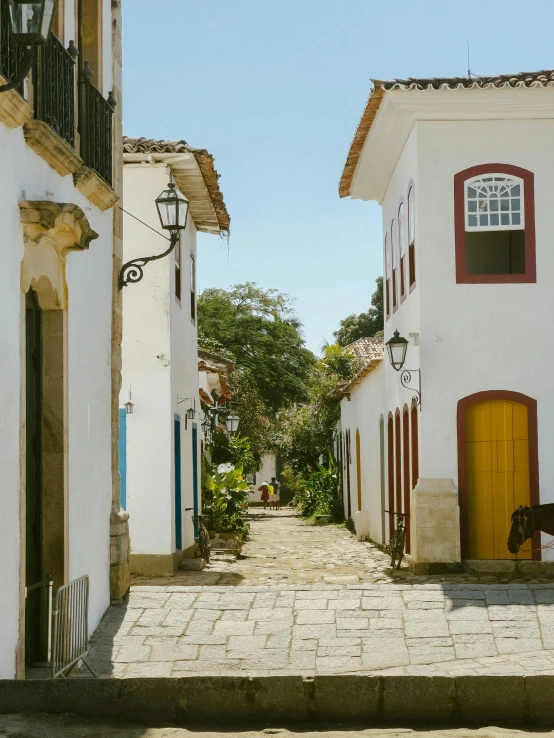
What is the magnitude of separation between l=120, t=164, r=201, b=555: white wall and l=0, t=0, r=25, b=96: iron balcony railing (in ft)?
28.2

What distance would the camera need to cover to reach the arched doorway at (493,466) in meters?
15.9

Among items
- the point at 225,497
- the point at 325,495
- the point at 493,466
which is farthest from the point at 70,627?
the point at 325,495

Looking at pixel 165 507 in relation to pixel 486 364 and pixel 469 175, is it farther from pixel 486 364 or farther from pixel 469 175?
pixel 469 175

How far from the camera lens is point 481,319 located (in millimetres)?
16031

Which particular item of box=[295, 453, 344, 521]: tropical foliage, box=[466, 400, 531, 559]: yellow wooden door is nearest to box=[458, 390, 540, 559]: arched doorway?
box=[466, 400, 531, 559]: yellow wooden door

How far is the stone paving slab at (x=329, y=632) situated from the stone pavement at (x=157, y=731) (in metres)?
0.73

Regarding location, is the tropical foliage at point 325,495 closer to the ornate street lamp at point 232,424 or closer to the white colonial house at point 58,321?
the ornate street lamp at point 232,424

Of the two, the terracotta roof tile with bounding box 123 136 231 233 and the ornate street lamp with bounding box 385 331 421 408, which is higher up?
the terracotta roof tile with bounding box 123 136 231 233

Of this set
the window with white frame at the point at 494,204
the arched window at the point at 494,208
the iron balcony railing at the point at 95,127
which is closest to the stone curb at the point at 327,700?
the iron balcony railing at the point at 95,127

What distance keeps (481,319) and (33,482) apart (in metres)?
8.48

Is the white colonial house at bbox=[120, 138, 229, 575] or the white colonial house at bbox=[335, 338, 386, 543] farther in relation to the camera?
the white colonial house at bbox=[335, 338, 386, 543]

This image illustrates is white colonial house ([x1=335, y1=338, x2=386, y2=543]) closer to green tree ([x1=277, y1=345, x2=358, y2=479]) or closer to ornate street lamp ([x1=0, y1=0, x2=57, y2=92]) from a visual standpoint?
green tree ([x1=277, y1=345, x2=358, y2=479])

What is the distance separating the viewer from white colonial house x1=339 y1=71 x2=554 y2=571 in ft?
52.0

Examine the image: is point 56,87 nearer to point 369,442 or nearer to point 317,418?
point 369,442
